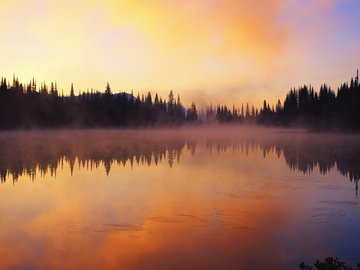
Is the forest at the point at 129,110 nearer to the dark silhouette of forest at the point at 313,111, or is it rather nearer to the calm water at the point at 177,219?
the dark silhouette of forest at the point at 313,111

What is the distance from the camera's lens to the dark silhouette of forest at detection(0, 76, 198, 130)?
310 feet

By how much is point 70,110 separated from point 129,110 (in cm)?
1752

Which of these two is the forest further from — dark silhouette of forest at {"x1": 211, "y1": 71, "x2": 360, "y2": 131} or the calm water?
the calm water

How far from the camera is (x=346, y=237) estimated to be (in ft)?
35.5

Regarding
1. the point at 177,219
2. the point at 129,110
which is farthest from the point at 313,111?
the point at 177,219

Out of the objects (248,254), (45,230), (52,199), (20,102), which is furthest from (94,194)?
(20,102)

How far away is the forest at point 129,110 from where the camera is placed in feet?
272

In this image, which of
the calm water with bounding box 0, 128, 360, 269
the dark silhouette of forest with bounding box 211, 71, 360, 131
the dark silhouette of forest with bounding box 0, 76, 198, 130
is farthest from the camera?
the dark silhouette of forest with bounding box 0, 76, 198, 130

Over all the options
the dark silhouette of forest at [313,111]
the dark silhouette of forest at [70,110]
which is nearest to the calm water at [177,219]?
the dark silhouette of forest at [313,111]

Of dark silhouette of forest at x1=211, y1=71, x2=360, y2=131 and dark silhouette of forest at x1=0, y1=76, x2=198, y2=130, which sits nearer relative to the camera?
dark silhouette of forest at x1=211, y1=71, x2=360, y2=131

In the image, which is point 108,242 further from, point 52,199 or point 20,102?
point 20,102

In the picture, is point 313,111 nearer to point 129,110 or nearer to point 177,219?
point 129,110

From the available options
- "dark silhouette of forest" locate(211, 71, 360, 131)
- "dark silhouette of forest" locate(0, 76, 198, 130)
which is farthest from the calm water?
"dark silhouette of forest" locate(0, 76, 198, 130)

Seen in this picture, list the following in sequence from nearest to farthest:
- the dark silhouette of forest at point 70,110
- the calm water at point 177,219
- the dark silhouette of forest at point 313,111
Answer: the calm water at point 177,219
the dark silhouette of forest at point 313,111
the dark silhouette of forest at point 70,110
